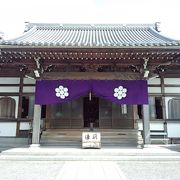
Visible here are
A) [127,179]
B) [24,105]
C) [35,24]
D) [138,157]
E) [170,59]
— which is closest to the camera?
[127,179]

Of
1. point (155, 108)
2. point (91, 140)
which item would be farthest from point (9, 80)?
point (155, 108)

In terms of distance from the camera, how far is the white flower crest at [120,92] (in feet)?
29.2

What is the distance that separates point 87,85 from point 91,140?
2.24 meters

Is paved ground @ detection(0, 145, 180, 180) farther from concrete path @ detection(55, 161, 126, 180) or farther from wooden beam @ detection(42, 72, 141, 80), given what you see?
wooden beam @ detection(42, 72, 141, 80)

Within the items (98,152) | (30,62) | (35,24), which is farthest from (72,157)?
(35,24)

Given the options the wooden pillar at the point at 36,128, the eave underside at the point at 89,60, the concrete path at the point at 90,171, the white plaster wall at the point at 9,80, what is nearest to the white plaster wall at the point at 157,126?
the eave underside at the point at 89,60

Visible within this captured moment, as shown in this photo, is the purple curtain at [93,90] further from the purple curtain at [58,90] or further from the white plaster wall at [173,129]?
the white plaster wall at [173,129]

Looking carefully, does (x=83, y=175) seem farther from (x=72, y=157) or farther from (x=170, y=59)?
(x=170, y=59)

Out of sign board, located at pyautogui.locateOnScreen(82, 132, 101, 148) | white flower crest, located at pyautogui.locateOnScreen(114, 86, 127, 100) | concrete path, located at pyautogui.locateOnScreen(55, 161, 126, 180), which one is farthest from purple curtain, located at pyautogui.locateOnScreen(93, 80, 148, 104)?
concrete path, located at pyautogui.locateOnScreen(55, 161, 126, 180)

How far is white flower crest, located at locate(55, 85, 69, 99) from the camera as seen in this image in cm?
890

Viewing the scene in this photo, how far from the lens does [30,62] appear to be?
879cm

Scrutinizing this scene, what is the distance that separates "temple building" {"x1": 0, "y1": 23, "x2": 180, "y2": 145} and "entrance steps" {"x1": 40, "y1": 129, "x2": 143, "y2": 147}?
0.21 m

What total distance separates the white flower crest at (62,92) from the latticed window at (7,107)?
2.74m

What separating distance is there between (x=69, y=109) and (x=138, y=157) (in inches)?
184
